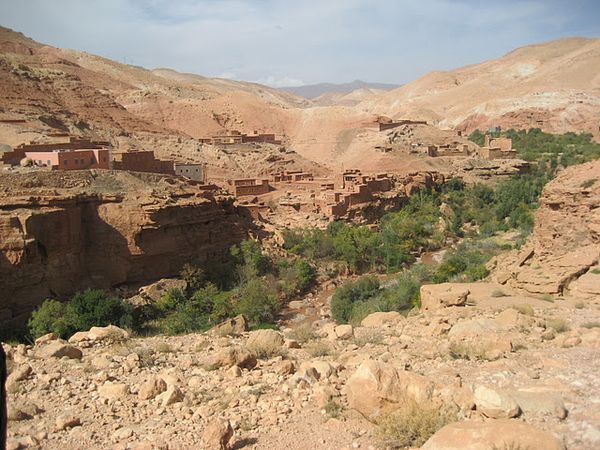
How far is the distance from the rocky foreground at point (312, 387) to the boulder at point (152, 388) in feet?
0.05

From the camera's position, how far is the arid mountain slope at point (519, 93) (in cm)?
5272

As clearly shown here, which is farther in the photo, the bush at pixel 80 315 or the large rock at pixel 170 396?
the bush at pixel 80 315

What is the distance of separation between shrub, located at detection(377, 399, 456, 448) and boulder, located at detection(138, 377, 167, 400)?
2.31m

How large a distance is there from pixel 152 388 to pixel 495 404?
3.30 metres

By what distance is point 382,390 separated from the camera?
17.7 ft

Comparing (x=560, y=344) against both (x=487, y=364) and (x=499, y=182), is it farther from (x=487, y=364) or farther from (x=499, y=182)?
(x=499, y=182)

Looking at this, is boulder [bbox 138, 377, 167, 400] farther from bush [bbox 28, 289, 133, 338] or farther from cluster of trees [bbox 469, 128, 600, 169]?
cluster of trees [bbox 469, 128, 600, 169]

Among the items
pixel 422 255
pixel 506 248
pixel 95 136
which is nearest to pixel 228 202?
pixel 422 255

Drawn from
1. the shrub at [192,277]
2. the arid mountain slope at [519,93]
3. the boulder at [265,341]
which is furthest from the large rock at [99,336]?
the arid mountain slope at [519,93]

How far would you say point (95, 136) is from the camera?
31.5 metres

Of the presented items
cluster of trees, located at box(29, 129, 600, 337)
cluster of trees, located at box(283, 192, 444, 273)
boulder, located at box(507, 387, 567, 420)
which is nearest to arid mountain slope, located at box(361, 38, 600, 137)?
cluster of trees, located at box(29, 129, 600, 337)

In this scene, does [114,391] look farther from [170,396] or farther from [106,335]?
[106,335]

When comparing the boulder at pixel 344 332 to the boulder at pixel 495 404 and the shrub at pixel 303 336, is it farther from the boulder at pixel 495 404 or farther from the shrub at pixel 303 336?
the boulder at pixel 495 404

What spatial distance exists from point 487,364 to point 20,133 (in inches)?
933
